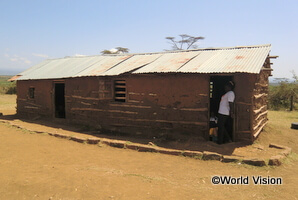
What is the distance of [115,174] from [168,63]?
516 centimetres

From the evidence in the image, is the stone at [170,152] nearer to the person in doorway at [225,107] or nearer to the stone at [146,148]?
the stone at [146,148]

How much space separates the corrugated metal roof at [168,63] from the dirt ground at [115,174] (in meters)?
2.56

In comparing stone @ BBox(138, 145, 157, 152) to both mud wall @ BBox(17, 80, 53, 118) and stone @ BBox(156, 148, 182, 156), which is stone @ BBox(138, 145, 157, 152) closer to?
stone @ BBox(156, 148, 182, 156)

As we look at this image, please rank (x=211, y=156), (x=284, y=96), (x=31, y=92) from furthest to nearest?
(x=284, y=96) < (x=31, y=92) < (x=211, y=156)

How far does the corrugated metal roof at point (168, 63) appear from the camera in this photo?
25.1 feet

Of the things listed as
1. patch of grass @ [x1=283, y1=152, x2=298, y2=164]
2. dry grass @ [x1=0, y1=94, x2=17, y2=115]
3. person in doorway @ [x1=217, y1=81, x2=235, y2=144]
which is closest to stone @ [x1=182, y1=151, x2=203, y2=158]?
person in doorway @ [x1=217, y1=81, x2=235, y2=144]

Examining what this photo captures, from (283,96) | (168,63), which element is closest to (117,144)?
(168,63)

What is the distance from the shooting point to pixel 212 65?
789cm

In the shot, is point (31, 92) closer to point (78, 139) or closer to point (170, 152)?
point (78, 139)

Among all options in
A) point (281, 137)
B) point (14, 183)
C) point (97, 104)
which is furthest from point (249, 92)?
point (14, 183)

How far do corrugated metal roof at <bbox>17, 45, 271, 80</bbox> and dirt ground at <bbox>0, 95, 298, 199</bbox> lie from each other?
256cm

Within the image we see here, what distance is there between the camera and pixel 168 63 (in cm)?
912

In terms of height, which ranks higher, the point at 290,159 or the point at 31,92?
the point at 31,92

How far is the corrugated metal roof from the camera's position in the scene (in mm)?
7648
